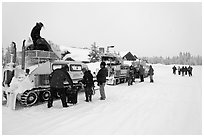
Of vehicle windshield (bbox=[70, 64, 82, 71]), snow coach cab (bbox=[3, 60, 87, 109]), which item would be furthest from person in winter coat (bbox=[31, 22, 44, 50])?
vehicle windshield (bbox=[70, 64, 82, 71])

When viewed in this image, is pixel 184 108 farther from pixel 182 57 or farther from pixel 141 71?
pixel 182 57

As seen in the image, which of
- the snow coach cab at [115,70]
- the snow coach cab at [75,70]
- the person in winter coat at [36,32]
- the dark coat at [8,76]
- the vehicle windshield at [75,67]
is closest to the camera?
the dark coat at [8,76]

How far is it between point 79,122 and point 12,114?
99.9 inches

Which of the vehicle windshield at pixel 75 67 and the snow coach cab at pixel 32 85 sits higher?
the vehicle windshield at pixel 75 67

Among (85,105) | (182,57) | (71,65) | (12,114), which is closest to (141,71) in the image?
(71,65)

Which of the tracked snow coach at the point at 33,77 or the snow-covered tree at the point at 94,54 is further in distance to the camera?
the snow-covered tree at the point at 94,54

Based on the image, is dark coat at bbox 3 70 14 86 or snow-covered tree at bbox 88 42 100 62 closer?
dark coat at bbox 3 70 14 86

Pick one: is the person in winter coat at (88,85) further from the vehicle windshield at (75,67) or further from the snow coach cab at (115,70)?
the snow coach cab at (115,70)

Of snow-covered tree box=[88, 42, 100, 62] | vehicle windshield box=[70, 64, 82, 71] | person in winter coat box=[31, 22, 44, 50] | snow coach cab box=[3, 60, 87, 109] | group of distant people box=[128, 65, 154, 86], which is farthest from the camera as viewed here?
snow-covered tree box=[88, 42, 100, 62]

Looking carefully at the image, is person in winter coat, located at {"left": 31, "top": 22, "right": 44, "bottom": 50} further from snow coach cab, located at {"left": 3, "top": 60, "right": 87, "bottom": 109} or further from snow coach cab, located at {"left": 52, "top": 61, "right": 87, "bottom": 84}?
snow coach cab, located at {"left": 52, "top": 61, "right": 87, "bottom": 84}

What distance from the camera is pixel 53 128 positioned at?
430 cm

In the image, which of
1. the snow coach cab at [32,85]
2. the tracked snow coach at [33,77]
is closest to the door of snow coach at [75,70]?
the tracked snow coach at [33,77]

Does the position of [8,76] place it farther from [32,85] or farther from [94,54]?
[94,54]

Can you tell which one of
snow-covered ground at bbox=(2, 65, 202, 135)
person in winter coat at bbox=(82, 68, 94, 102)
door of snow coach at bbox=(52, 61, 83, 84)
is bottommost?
snow-covered ground at bbox=(2, 65, 202, 135)
